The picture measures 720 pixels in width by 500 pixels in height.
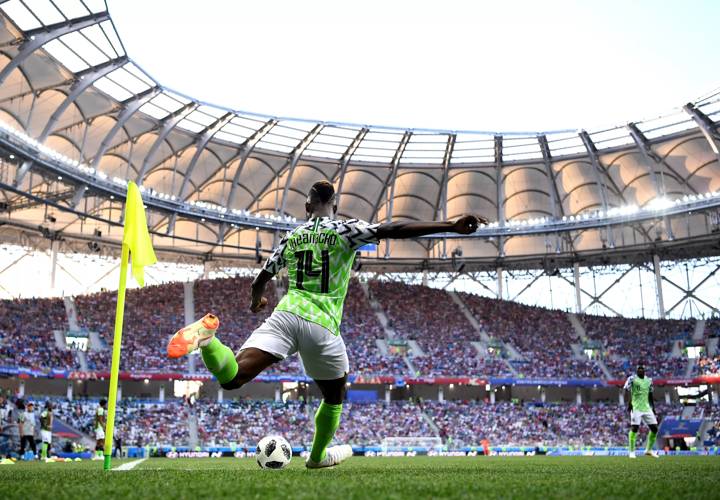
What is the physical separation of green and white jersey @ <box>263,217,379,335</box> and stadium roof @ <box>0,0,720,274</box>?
26.5 m

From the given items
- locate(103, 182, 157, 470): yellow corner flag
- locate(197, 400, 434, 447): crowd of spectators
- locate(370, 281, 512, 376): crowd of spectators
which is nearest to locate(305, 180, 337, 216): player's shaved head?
locate(103, 182, 157, 470): yellow corner flag

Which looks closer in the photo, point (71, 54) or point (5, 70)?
point (5, 70)

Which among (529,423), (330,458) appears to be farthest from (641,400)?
(529,423)

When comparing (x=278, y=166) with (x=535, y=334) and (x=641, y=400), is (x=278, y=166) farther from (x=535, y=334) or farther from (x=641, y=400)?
(x=641, y=400)

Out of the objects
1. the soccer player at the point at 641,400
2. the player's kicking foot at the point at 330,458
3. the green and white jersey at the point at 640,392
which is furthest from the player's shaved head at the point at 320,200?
the green and white jersey at the point at 640,392

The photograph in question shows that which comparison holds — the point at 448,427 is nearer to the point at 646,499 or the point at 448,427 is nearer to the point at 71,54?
the point at 71,54

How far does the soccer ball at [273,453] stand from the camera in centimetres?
656

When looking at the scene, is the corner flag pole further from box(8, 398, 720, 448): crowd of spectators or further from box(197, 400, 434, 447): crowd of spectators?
box(197, 400, 434, 447): crowd of spectators

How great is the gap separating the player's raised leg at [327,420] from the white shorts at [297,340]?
1.31ft

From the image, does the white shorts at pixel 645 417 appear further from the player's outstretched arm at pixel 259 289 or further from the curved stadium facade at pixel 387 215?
the curved stadium facade at pixel 387 215

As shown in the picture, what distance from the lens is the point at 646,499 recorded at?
11.1 feet

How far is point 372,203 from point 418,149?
6648 millimetres

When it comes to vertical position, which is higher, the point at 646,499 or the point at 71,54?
the point at 71,54

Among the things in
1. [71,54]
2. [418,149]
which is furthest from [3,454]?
[418,149]
